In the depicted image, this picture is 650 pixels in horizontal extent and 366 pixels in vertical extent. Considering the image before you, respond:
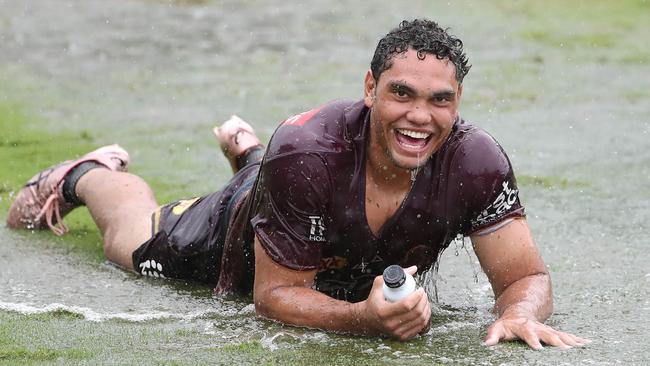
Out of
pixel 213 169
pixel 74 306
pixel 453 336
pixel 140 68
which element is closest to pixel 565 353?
pixel 453 336

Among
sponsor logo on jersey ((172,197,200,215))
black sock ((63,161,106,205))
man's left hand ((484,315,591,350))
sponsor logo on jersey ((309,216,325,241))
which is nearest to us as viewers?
man's left hand ((484,315,591,350))

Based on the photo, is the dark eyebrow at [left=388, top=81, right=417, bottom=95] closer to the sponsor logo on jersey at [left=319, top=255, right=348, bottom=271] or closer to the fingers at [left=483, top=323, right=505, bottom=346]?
the sponsor logo on jersey at [left=319, top=255, right=348, bottom=271]

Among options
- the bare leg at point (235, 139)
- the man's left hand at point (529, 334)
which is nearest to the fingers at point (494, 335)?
the man's left hand at point (529, 334)

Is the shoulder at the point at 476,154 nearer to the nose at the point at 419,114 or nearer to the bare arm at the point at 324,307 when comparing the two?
the nose at the point at 419,114

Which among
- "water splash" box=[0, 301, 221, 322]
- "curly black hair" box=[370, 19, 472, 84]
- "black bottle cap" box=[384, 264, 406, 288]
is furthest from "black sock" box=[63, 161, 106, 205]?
"black bottle cap" box=[384, 264, 406, 288]

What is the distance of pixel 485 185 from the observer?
4.45 m

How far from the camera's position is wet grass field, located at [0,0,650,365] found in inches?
172

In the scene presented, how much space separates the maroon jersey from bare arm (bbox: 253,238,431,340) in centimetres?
7

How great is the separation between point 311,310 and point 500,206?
75 centimetres

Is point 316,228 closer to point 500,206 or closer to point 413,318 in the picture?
point 413,318

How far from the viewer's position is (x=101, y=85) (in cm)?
971

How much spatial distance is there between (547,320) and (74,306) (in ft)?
5.83

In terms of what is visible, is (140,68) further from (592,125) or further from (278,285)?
(278,285)

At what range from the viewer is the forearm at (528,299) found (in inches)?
173
